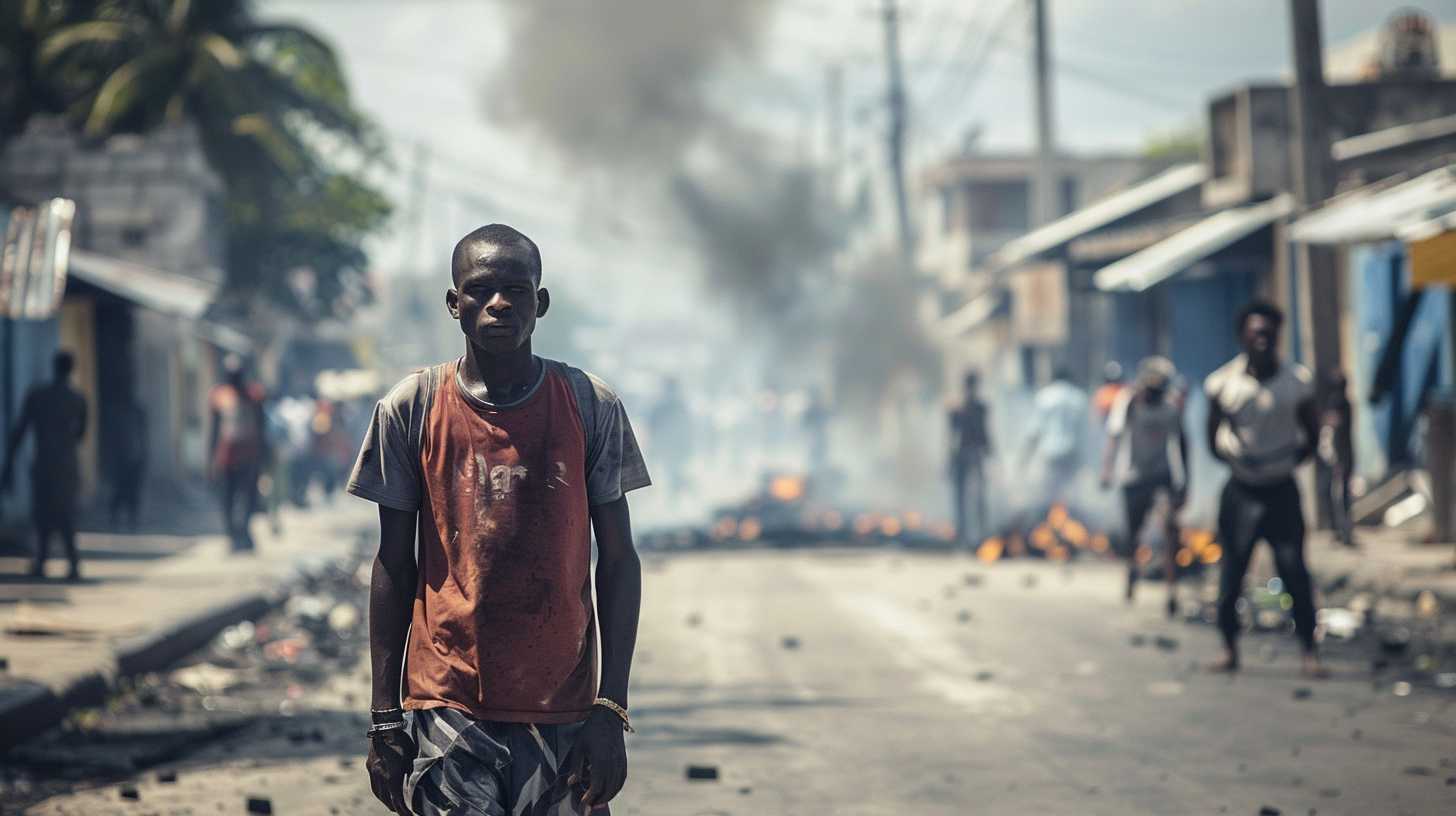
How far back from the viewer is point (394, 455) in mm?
3605

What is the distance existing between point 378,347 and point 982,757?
210 feet

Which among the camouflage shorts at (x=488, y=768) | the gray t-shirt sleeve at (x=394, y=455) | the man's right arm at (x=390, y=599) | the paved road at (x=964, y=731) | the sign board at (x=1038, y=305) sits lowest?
the paved road at (x=964, y=731)

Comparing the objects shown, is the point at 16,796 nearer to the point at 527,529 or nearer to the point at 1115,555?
the point at 527,529

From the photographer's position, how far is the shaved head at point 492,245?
11.8 feet

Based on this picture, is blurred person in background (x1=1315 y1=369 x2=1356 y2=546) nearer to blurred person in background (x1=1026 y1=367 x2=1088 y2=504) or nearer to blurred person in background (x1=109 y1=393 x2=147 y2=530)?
blurred person in background (x1=1026 y1=367 x2=1088 y2=504)

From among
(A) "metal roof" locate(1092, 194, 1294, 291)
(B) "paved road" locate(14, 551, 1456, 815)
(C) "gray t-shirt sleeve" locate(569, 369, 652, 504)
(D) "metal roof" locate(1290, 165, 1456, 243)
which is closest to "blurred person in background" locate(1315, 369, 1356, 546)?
(D) "metal roof" locate(1290, 165, 1456, 243)

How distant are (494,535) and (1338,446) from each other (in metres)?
14.1

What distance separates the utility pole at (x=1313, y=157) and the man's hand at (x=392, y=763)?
14805 mm

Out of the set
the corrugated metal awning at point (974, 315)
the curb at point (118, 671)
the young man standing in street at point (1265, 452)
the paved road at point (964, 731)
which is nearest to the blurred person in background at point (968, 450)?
the paved road at point (964, 731)

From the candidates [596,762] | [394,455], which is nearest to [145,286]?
[394,455]

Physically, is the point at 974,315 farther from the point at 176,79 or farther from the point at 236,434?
the point at 236,434

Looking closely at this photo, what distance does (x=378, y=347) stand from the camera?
6944 centimetres

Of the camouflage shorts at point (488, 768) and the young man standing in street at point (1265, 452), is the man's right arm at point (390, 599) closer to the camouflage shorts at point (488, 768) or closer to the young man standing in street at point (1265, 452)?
the camouflage shorts at point (488, 768)

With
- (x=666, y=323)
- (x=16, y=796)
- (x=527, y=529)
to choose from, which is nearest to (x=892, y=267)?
(x=16, y=796)
